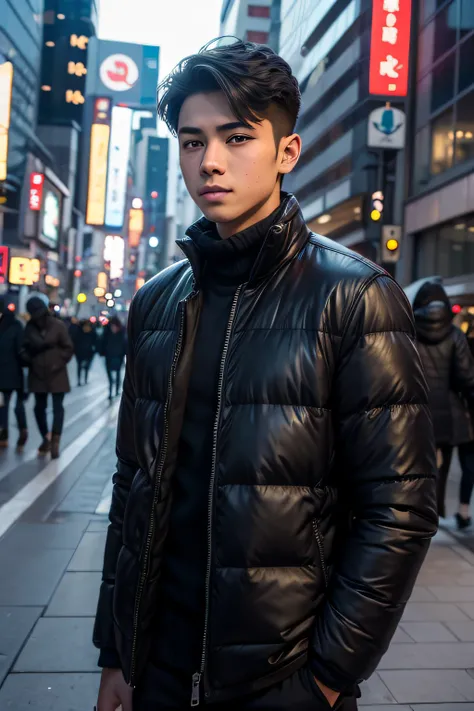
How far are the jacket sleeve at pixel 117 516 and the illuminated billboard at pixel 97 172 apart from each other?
7466 cm

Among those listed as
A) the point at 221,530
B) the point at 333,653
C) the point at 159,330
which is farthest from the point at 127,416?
the point at 333,653

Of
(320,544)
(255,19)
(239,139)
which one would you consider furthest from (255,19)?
(320,544)

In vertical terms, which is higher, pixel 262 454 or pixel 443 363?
pixel 443 363

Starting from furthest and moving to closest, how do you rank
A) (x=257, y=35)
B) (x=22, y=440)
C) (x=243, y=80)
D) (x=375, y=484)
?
(x=257, y=35) < (x=22, y=440) < (x=243, y=80) < (x=375, y=484)

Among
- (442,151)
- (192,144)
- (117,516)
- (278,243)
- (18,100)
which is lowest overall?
(117,516)

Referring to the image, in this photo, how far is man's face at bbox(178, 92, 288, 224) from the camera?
1781 millimetres

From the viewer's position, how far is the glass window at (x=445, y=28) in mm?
20688

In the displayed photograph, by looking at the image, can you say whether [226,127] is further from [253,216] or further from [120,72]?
[120,72]

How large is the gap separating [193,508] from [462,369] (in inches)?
209

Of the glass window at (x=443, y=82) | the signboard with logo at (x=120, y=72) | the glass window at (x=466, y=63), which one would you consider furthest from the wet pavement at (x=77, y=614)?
the signboard with logo at (x=120, y=72)

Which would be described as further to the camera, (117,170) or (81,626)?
(117,170)

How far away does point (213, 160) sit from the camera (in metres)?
1.77

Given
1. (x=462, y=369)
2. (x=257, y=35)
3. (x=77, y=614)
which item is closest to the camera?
(x=77, y=614)

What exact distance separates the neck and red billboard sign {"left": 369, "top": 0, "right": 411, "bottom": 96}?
1904 centimetres
